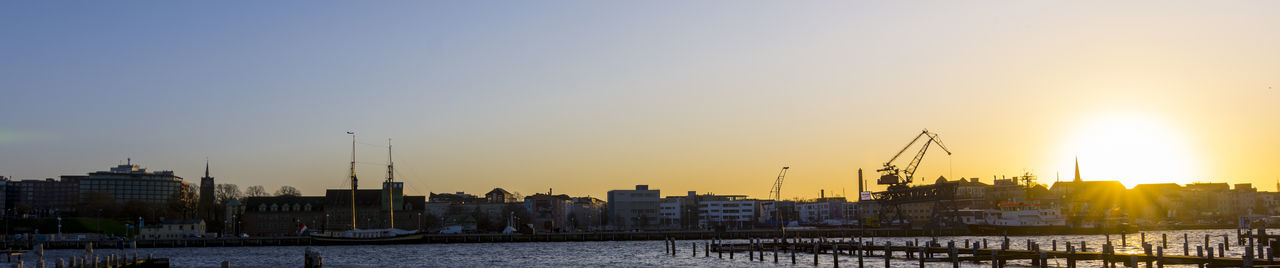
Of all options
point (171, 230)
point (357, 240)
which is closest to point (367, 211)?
point (171, 230)

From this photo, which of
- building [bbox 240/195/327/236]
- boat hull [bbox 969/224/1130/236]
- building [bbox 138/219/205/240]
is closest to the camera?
building [bbox 138/219/205/240]

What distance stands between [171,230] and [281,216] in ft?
71.2

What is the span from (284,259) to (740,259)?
152 ft

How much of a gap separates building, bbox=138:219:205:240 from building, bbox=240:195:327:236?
11416 millimetres

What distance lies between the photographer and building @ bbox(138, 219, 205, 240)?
170375 mm

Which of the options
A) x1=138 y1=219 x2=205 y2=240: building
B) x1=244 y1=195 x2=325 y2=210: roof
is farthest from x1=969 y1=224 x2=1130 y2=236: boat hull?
x1=138 y1=219 x2=205 y2=240: building

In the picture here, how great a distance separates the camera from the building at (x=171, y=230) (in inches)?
6708

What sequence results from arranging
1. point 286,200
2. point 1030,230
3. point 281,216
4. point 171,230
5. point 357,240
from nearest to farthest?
point 357,240, point 171,230, point 1030,230, point 281,216, point 286,200

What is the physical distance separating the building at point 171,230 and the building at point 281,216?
11.4 m

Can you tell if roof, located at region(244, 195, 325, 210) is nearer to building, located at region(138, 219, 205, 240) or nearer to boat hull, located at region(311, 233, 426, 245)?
building, located at region(138, 219, 205, 240)

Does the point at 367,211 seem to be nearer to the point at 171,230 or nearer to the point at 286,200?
the point at 286,200

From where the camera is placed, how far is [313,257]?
62.7 m

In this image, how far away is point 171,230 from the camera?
17388cm

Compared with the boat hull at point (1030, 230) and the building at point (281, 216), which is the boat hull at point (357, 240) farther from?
the boat hull at point (1030, 230)
